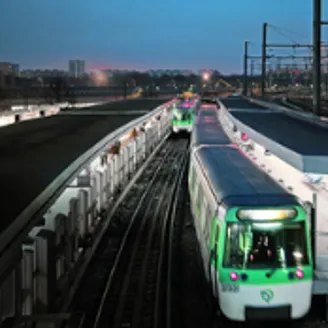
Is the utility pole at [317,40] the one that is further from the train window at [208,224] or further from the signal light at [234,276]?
the signal light at [234,276]

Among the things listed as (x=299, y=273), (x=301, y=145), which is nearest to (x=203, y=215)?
(x=301, y=145)

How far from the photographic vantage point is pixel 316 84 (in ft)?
52.8

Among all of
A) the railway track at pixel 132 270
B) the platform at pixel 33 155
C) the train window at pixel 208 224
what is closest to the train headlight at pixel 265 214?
the train window at pixel 208 224

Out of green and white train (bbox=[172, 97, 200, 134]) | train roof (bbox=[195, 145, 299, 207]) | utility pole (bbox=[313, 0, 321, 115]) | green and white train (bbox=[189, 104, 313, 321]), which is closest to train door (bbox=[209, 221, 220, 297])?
green and white train (bbox=[189, 104, 313, 321])

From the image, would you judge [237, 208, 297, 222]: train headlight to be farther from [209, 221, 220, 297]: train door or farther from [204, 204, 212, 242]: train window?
[204, 204, 212, 242]: train window

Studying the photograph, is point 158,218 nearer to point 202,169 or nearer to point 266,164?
point 266,164

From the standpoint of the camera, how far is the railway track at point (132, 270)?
364 inches

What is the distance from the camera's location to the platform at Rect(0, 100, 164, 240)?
8.62 metres

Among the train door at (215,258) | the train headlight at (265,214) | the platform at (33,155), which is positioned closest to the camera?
the train headlight at (265,214)

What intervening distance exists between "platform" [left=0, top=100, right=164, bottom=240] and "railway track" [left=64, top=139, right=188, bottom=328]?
220cm

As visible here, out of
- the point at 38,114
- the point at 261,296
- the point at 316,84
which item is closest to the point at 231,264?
the point at 261,296

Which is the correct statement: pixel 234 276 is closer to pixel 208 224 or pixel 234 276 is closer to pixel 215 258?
pixel 215 258

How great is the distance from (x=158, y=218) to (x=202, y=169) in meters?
5.91

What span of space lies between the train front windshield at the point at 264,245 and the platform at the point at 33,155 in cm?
304
